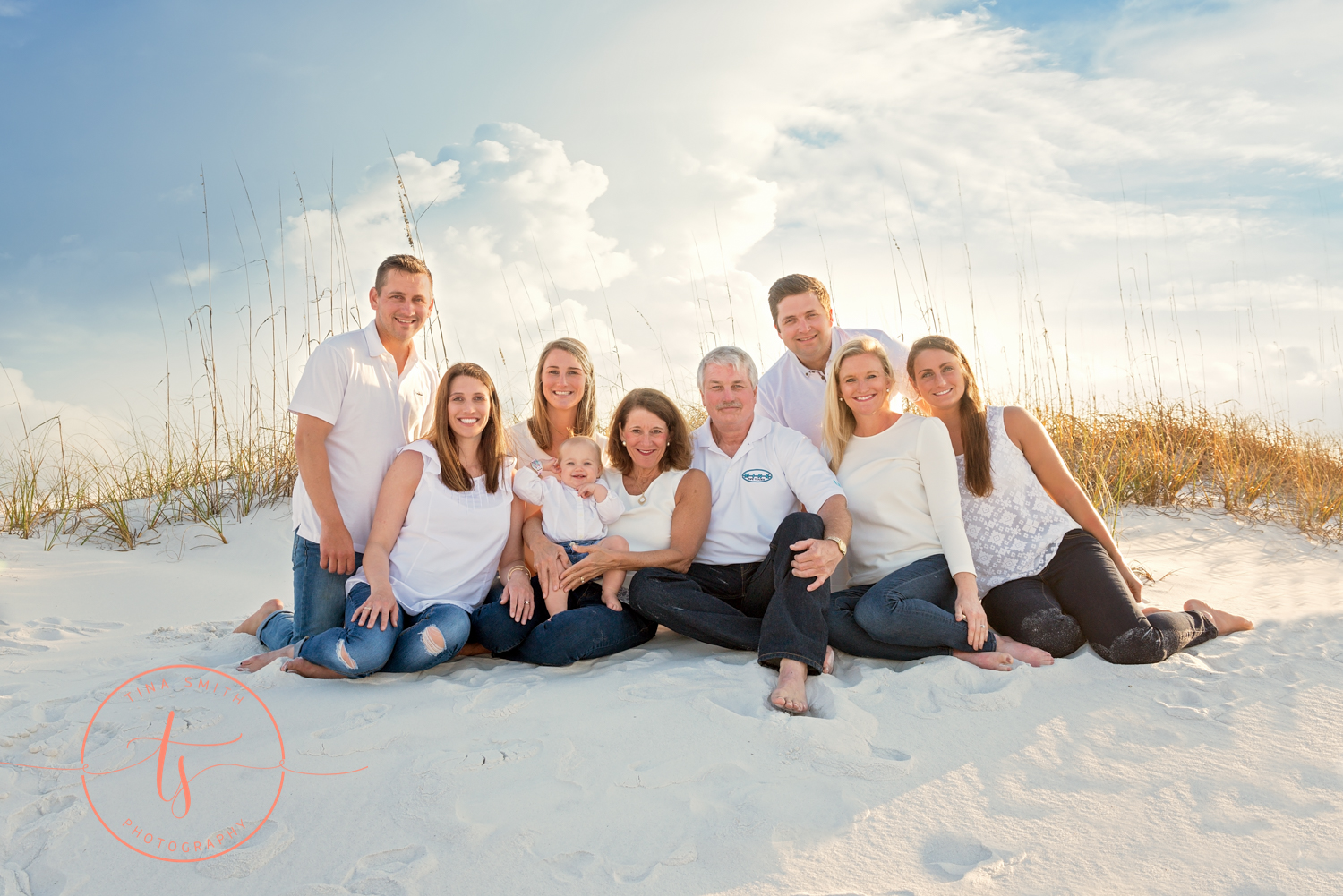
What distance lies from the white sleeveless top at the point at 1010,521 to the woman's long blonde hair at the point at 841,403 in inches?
16.2

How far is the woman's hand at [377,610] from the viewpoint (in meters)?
2.60

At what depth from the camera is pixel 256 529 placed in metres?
5.17

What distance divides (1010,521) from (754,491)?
0.92 m

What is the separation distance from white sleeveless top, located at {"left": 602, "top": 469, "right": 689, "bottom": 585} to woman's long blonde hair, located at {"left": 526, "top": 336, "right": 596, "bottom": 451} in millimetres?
374

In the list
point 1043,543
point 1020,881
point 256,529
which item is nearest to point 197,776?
point 1020,881

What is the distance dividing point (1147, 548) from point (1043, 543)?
87.2 inches

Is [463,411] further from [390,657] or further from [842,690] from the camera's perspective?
[842,690]

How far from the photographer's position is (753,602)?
2.81m

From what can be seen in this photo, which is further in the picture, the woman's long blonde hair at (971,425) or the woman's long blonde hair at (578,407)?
the woman's long blonde hair at (578,407)

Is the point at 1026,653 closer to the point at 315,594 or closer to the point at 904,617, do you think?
the point at 904,617

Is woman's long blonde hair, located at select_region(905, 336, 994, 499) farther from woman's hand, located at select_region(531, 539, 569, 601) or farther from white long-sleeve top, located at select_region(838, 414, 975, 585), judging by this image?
woman's hand, located at select_region(531, 539, 569, 601)

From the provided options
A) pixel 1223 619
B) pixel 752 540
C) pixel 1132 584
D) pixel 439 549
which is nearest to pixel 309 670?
pixel 439 549

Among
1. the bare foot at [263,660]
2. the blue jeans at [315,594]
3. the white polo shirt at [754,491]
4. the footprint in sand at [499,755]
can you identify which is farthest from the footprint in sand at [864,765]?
the bare foot at [263,660]

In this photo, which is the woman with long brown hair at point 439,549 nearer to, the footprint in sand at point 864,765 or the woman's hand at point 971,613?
the footprint in sand at point 864,765
